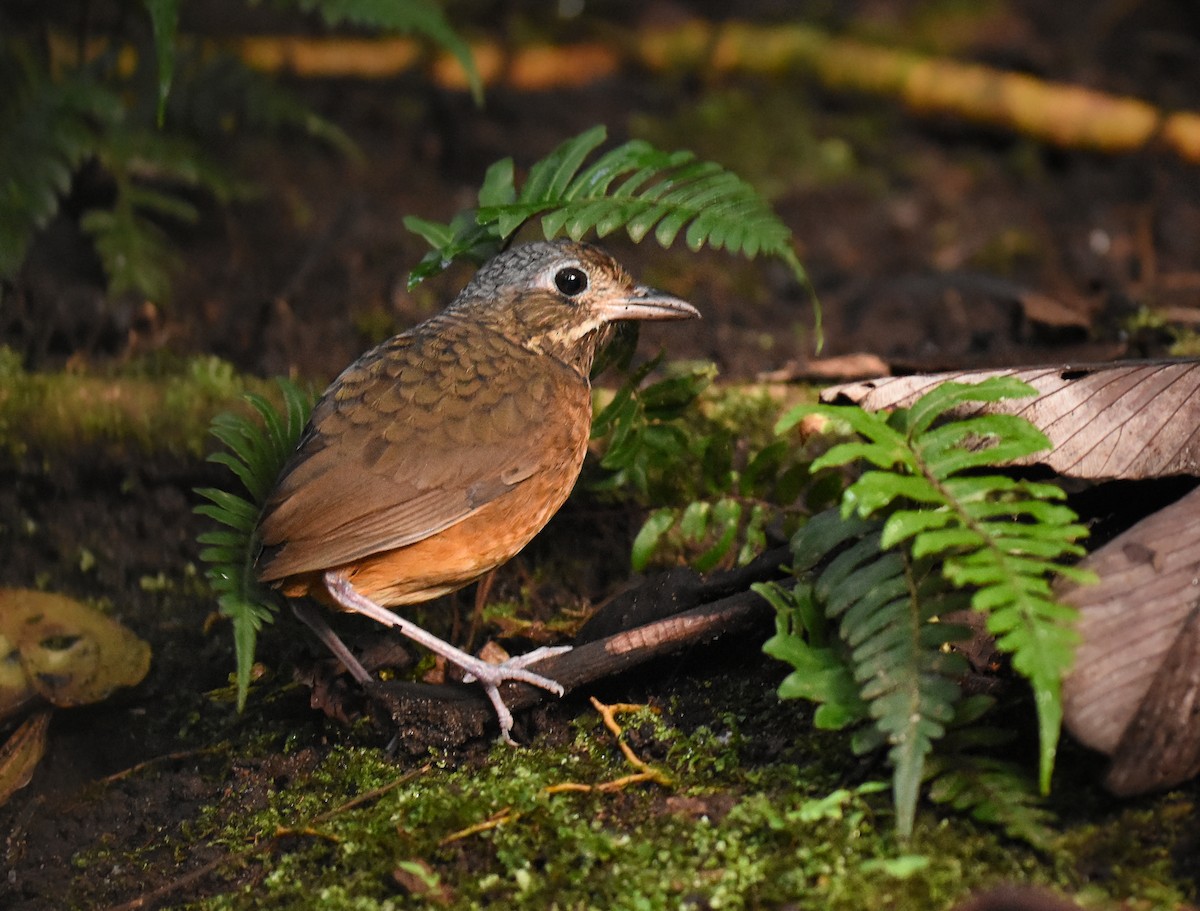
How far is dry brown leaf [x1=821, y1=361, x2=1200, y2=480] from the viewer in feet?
9.02

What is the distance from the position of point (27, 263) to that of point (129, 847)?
294 centimetres

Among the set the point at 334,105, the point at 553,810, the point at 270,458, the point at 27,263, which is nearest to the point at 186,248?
the point at 27,263

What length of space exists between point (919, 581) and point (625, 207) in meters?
1.32

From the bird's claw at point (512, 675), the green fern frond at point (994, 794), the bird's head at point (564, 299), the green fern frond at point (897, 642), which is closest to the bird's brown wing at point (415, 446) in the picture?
the bird's head at point (564, 299)

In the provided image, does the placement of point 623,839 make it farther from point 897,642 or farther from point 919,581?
point 919,581

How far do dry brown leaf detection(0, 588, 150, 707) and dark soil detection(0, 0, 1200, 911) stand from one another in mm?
72

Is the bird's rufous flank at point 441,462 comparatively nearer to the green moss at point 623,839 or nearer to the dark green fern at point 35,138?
the green moss at point 623,839

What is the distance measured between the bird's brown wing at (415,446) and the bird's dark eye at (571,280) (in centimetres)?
24

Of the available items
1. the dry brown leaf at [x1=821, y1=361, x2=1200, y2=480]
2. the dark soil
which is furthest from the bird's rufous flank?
the dry brown leaf at [x1=821, y1=361, x2=1200, y2=480]

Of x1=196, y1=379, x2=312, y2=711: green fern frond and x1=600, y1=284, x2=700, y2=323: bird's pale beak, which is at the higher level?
x1=600, y1=284, x2=700, y2=323: bird's pale beak

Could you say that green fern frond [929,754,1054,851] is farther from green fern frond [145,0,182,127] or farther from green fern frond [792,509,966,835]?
green fern frond [145,0,182,127]

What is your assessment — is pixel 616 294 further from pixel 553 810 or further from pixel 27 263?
pixel 27 263

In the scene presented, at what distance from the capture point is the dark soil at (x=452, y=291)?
10.5 feet

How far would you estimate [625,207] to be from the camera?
10.9 ft
